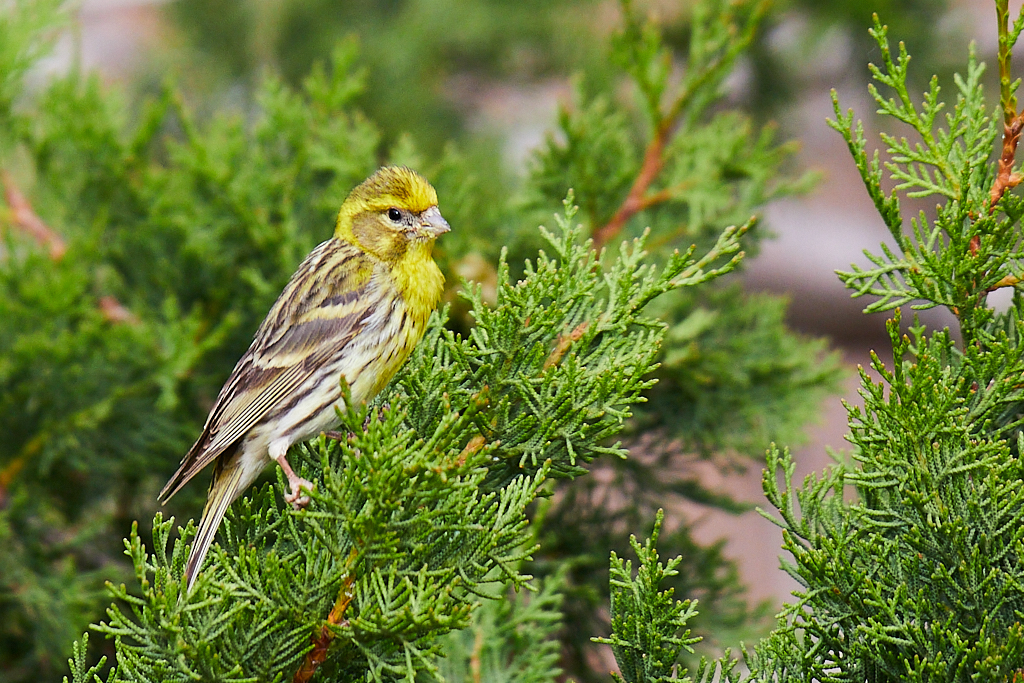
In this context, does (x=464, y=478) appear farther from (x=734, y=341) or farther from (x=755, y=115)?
(x=755, y=115)

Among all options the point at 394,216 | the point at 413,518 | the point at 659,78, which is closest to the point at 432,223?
the point at 394,216

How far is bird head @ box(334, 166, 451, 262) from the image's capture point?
229cm

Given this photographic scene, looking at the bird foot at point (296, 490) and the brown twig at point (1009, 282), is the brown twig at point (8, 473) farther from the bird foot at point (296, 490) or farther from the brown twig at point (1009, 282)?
the brown twig at point (1009, 282)

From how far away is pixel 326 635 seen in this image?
1.38m

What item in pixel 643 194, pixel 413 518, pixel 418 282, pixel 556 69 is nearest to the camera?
pixel 413 518

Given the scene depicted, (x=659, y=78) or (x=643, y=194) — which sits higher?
(x=659, y=78)

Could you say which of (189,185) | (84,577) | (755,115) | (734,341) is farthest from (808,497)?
(755,115)

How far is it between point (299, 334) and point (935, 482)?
4.62 feet

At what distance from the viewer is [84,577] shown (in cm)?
240

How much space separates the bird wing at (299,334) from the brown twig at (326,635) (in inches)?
31.2

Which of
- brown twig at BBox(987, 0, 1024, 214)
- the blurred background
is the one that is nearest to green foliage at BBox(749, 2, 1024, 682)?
brown twig at BBox(987, 0, 1024, 214)

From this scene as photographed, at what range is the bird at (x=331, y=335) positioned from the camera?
208 centimetres

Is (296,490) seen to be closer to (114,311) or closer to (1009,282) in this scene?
(1009,282)

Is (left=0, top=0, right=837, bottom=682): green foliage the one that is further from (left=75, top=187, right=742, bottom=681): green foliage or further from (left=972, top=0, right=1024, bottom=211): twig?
(left=972, top=0, right=1024, bottom=211): twig
